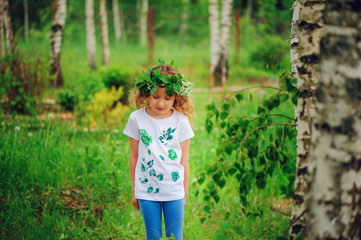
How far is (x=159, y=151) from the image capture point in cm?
185

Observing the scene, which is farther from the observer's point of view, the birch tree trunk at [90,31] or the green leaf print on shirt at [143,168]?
the birch tree trunk at [90,31]

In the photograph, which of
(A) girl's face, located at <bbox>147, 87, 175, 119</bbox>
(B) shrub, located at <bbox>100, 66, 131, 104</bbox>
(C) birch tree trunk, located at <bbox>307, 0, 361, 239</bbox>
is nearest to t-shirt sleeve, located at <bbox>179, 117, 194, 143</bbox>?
(A) girl's face, located at <bbox>147, 87, 175, 119</bbox>

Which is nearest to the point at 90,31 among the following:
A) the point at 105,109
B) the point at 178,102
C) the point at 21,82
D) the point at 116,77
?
the point at 116,77

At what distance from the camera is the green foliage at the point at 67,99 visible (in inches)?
201

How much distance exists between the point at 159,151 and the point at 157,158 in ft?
0.15

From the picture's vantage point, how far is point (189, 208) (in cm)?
291

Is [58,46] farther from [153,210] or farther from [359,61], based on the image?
[359,61]

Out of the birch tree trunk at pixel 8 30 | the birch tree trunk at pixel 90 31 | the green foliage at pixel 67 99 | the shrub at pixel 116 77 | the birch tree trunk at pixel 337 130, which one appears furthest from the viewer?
the birch tree trunk at pixel 90 31

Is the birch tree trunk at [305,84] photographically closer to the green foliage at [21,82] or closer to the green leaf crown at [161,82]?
the green leaf crown at [161,82]

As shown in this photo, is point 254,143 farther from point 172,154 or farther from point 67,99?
point 67,99

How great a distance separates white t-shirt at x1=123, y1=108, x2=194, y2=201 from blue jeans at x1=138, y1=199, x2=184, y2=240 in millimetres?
46

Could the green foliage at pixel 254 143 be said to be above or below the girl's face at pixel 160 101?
below

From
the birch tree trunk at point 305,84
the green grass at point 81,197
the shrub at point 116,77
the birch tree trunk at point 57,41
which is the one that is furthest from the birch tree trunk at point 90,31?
the birch tree trunk at point 305,84

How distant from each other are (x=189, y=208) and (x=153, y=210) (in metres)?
1.12
